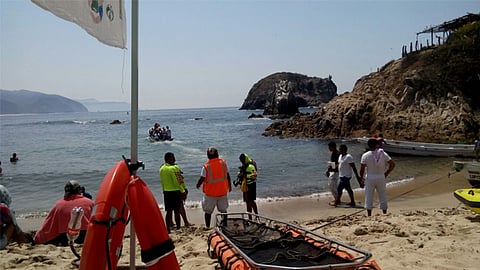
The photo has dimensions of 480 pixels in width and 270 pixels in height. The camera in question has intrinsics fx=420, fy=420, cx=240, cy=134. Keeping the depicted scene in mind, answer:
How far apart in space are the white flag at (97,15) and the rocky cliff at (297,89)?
13072cm

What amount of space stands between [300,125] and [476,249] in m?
35.8

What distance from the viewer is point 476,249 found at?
219 inches

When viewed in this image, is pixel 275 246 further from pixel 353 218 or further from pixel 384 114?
pixel 384 114

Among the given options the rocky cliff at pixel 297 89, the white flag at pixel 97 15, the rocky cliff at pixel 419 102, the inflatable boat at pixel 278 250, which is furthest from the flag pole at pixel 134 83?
the rocky cliff at pixel 297 89

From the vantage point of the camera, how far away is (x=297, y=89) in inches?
5512

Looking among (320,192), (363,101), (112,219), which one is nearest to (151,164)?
(320,192)

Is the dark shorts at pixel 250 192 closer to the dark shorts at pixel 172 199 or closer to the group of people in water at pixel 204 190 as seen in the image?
the group of people in water at pixel 204 190

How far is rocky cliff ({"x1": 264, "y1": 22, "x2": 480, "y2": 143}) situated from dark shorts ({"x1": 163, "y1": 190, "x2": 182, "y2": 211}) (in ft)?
77.3

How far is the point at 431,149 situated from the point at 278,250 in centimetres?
2032

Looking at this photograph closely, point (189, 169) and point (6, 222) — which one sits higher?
point (6, 222)

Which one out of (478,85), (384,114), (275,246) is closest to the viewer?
(275,246)

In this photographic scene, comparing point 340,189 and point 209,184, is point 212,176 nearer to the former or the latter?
point 209,184

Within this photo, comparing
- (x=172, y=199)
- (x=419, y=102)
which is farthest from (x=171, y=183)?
(x=419, y=102)

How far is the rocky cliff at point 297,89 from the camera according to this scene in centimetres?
13712
